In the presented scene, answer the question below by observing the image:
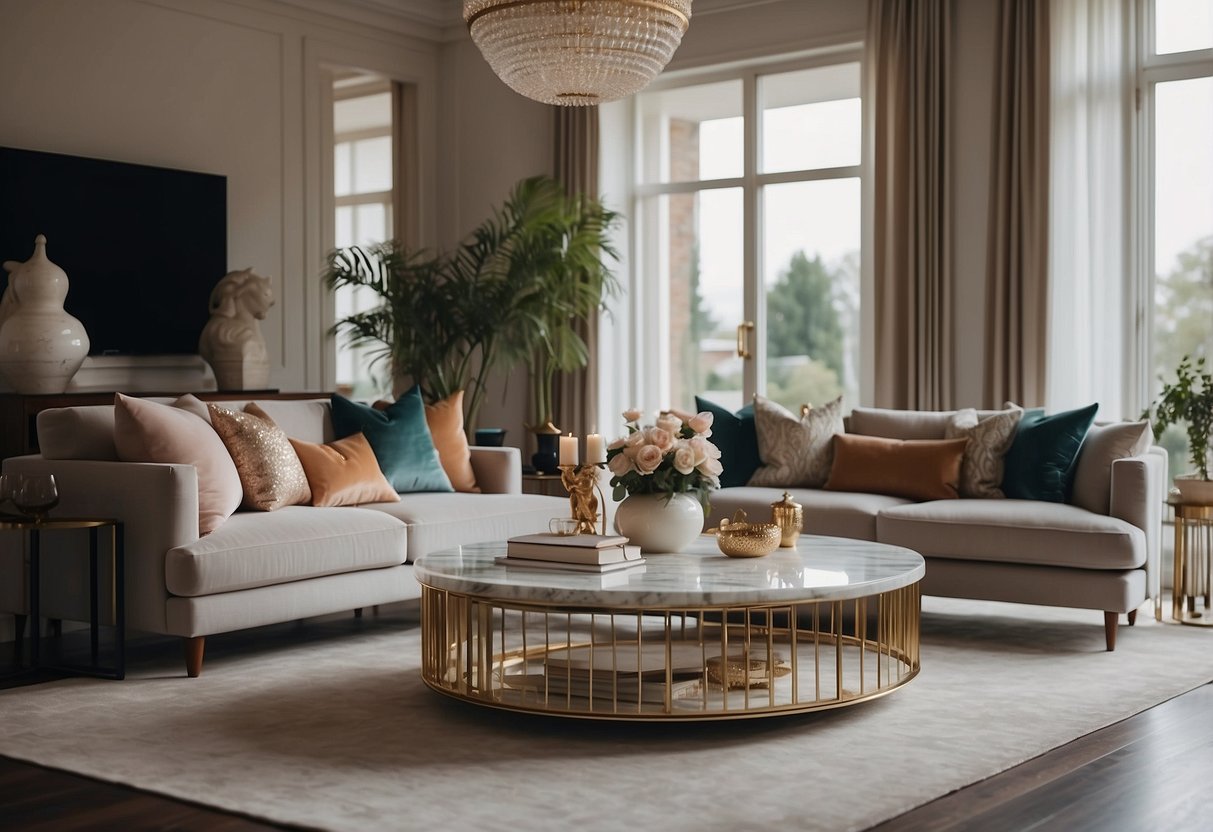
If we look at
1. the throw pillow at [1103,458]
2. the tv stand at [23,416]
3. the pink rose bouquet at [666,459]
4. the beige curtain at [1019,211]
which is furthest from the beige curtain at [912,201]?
the tv stand at [23,416]

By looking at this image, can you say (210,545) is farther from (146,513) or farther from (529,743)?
(529,743)

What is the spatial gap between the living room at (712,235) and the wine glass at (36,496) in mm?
632

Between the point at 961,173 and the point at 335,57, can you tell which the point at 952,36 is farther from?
the point at 335,57

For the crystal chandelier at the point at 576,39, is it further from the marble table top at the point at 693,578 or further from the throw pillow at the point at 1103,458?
the throw pillow at the point at 1103,458

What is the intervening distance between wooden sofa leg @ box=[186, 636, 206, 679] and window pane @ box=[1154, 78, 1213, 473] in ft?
13.9

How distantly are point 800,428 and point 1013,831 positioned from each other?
3.09 metres

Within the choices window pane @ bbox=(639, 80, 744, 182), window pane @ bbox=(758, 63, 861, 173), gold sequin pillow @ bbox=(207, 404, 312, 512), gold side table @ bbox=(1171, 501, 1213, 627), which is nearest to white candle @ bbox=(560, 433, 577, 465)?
gold sequin pillow @ bbox=(207, 404, 312, 512)

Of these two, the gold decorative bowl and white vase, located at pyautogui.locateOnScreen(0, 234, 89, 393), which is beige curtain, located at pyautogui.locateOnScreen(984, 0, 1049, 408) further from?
white vase, located at pyautogui.locateOnScreen(0, 234, 89, 393)

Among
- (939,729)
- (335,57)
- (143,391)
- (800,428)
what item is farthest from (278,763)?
(335,57)

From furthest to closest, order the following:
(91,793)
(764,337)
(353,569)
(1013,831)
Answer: (764,337), (353,569), (91,793), (1013,831)

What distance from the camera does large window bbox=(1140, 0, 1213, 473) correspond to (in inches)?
231

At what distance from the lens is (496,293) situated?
7023 millimetres

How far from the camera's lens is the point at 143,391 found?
6.50m

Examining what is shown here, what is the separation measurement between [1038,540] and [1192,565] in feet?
3.37
